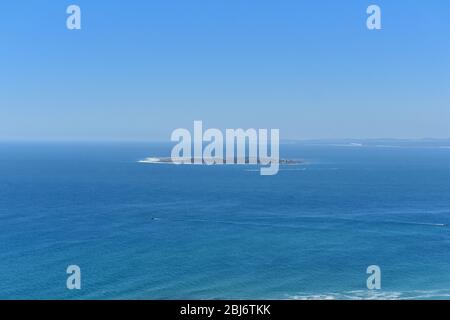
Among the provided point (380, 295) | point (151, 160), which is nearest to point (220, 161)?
point (151, 160)

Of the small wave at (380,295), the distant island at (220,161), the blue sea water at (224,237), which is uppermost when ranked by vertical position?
Answer: the distant island at (220,161)

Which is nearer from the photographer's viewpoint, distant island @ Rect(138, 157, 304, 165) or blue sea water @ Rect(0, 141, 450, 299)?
blue sea water @ Rect(0, 141, 450, 299)

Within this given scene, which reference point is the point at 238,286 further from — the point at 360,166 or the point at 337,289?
the point at 360,166

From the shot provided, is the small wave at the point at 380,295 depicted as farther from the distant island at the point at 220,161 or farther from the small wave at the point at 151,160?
the small wave at the point at 151,160

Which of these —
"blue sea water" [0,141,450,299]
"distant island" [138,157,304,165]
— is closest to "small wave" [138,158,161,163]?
"distant island" [138,157,304,165]

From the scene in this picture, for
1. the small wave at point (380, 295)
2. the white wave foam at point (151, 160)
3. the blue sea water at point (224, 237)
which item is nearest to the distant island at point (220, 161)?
the white wave foam at point (151, 160)

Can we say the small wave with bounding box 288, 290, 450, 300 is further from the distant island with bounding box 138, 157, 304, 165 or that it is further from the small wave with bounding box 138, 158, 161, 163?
the small wave with bounding box 138, 158, 161, 163

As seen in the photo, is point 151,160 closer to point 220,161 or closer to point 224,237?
point 220,161
